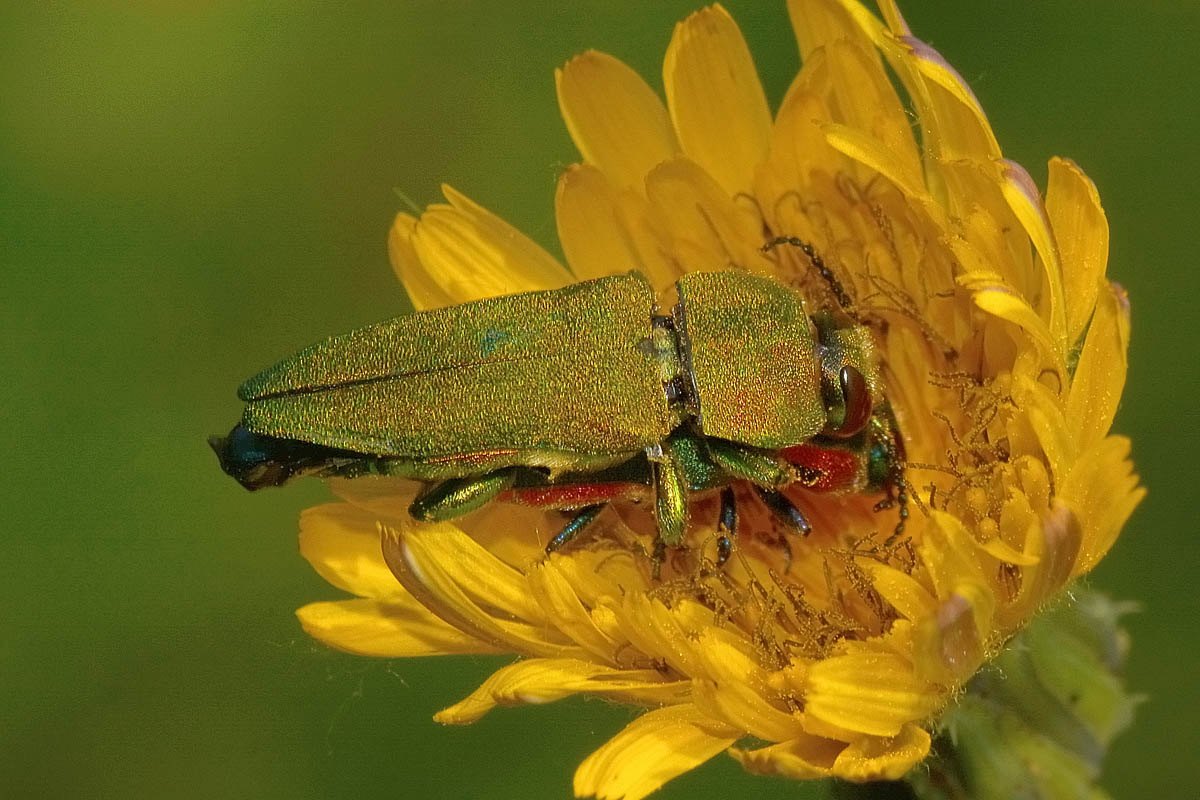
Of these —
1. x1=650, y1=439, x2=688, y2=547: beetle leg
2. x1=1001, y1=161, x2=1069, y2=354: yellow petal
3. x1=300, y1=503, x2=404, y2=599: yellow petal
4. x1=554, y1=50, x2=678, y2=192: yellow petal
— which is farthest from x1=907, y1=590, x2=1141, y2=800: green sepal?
x1=554, y1=50, x2=678, y2=192: yellow petal

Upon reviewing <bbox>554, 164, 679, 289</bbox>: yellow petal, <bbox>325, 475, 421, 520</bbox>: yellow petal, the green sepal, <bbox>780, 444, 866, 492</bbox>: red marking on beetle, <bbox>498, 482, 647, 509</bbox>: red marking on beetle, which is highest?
<bbox>554, 164, 679, 289</bbox>: yellow petal

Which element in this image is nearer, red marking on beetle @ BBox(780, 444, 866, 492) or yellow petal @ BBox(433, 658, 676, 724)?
yellow petal @ BBox(433, 658, 676, 724)

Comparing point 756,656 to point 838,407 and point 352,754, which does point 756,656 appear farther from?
point 352,754

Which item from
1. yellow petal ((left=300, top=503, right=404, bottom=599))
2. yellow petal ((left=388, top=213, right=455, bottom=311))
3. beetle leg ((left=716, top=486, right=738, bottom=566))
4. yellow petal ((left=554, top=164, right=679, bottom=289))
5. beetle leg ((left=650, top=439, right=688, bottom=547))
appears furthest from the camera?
yellow petal ((left=388, top=213, right=455, bottom=311))

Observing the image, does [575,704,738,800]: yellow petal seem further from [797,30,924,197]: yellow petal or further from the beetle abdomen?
[797,30,924,197]: yellow petal

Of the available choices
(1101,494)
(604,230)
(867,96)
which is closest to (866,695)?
(1101,494)

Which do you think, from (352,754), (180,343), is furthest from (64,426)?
(352,754)
